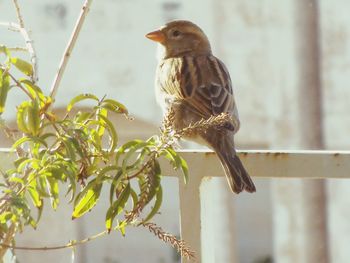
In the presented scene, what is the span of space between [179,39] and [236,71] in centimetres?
339

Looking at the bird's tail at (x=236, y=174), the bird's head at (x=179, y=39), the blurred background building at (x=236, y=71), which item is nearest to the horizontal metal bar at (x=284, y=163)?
the bird's tail at (x=236, y=174)

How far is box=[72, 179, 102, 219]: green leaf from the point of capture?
0.78 metres

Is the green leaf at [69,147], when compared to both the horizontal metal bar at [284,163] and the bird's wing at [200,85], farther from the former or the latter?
the bird's wing at [200,85]

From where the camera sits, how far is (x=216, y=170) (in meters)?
0.98

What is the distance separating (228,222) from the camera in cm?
559

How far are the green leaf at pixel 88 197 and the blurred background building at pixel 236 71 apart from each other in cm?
417

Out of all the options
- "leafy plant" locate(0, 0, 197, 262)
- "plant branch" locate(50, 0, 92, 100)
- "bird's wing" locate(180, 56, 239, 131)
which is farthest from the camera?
"bird's wing" locate(180, 56, 239, 131)

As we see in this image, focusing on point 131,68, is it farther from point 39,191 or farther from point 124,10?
point 39,191

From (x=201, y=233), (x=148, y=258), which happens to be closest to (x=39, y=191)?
(x=201, y=233)

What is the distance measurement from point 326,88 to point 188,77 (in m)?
3.77

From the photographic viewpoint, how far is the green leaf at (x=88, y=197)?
0.78 metres

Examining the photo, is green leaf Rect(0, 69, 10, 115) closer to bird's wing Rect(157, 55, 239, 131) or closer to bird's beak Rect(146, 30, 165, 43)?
bird's wing Rect(157, 55, 239, 131)

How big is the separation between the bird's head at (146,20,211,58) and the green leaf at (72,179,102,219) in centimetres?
113

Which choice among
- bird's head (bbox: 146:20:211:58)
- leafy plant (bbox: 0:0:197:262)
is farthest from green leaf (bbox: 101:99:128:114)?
bird's head (bbox: 146:20:211:58)
